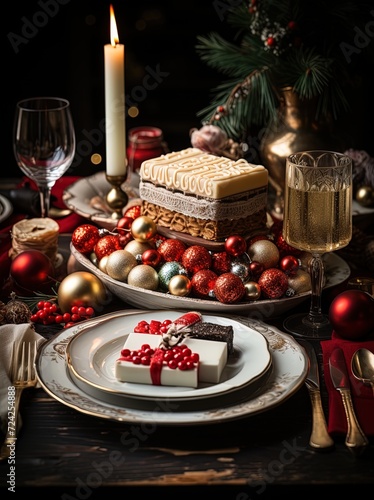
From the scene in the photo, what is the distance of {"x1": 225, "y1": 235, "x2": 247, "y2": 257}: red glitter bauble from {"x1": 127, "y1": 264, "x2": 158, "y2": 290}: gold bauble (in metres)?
0.15

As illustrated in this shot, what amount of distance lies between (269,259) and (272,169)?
0.50 m

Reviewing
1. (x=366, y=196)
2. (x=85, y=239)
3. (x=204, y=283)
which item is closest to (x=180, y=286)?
(x=204, y=283)

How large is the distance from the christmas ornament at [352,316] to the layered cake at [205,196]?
0.99 feet

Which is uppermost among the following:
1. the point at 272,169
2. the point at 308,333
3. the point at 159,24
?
the point at 159,24

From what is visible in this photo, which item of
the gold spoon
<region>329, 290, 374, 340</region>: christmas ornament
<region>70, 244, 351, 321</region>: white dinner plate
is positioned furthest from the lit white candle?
the gold spoon

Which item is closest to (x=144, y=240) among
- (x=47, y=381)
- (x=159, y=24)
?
(x=47, y=381)

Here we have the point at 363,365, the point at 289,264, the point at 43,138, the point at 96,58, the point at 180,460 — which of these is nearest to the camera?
the point at 180,460

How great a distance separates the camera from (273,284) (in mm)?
1402

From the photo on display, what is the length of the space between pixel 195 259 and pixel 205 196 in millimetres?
137

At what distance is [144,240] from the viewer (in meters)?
1.54

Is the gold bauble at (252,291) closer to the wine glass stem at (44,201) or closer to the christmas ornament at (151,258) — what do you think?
the christmas ornament at (151,258)

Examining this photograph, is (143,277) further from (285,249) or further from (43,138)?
(43,138)

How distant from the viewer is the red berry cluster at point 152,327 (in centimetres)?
126

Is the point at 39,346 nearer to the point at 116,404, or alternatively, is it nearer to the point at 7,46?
the point at 116,404
